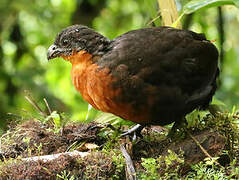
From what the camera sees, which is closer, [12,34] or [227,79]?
[12,34]

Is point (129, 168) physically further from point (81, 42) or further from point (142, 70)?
point (81, 42)

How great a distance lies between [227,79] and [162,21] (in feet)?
8.41

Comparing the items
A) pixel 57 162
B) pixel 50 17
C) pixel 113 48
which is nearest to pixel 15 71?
pixel 50 17

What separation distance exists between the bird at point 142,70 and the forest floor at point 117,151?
151mm

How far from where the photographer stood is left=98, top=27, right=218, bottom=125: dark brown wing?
2.14 m

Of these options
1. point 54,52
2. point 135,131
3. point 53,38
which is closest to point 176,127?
point 135,131

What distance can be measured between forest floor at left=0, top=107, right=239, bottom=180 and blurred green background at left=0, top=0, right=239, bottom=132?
39.1 inches

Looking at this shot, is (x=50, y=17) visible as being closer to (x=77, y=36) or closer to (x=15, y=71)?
(x=15, y=71)

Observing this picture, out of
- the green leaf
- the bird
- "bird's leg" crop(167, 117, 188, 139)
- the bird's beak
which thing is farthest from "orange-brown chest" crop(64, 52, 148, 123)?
the green leaf

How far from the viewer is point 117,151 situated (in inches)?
86.0

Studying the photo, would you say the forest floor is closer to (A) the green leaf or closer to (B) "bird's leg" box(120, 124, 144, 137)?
(B) "bird's leg" box(120, 124, 144, 137)

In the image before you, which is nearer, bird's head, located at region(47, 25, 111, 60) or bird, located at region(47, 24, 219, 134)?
bird, located at region(47, 24, 219, 134)

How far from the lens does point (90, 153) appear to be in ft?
6.86

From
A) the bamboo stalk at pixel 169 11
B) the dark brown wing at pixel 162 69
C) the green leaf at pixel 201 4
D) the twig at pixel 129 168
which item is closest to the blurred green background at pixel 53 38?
the bamboo stalk at pixel 169 11
